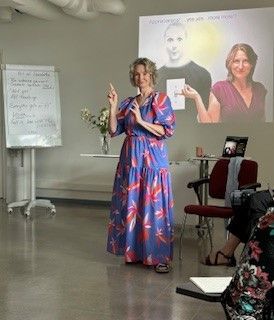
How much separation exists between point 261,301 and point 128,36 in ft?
20.3

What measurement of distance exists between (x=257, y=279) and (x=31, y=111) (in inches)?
235

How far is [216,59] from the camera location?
6.44m

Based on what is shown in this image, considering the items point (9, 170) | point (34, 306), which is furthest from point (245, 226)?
point (9, 170)

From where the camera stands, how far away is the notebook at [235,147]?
5648 mm

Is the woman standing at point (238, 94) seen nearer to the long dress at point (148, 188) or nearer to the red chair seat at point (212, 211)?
the red chair seat at point (212, 211)

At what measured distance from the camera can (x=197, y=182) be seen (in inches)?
194

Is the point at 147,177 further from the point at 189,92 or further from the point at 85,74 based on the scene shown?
the point at 85,74

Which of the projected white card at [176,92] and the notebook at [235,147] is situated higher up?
the projected white card at [176,92]

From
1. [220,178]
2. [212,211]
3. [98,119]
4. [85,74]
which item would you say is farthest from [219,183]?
[85,74]

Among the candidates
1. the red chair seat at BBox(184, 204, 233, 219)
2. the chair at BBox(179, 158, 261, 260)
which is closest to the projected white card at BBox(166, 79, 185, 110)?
the chair at BBox(179, 158, 261, 260)

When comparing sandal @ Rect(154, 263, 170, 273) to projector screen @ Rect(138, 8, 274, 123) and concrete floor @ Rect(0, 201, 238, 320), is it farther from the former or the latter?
projector screen @ Rect(138, 8, 274, 123)

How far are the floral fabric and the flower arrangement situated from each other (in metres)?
5.35

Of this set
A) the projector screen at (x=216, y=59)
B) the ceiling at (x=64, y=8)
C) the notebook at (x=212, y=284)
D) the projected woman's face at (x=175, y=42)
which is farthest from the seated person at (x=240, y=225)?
the ceiling at (x=64, y=8)

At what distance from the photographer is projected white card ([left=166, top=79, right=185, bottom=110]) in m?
6.70
